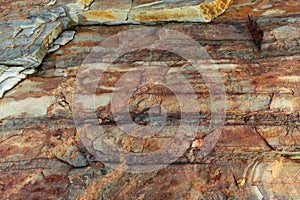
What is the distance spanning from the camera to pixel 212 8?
321cm

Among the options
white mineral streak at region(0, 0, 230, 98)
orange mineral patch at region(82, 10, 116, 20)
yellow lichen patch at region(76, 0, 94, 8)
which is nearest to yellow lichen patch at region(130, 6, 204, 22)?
white mineral streak at region(0, 0, 230, 98)

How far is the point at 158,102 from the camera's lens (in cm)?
252

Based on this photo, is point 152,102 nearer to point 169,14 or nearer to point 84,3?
point 169,14

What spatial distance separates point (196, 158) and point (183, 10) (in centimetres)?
160

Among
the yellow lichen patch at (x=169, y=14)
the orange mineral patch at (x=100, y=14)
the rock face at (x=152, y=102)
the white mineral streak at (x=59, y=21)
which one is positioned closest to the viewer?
the rock face at (x=152, y=102)

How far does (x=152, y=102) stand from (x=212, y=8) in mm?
1317

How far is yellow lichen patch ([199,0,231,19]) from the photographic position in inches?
125

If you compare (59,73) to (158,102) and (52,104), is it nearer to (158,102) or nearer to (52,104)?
(52,104)

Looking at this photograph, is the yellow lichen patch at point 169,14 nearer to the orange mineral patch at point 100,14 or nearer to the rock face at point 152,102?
the rock face at point 152,102

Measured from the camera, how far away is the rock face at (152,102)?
217 centimetres

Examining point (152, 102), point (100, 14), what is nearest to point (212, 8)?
point (100, 14)

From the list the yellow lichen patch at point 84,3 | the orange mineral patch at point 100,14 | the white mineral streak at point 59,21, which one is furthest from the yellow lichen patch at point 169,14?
the yellow lichen patch at point 84,3

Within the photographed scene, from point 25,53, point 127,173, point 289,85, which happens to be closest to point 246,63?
point 289,85

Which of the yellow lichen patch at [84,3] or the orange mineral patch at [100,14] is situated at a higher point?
the yellow lichen patch at [84,3]
